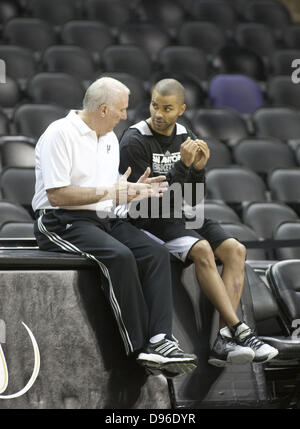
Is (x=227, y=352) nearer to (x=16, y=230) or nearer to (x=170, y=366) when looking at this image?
(x=170, y=366)

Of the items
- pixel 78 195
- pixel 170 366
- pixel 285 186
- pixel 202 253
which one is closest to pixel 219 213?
pixel 285 186

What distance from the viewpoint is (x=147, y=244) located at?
3.07 meters

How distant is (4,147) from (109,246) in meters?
2.63

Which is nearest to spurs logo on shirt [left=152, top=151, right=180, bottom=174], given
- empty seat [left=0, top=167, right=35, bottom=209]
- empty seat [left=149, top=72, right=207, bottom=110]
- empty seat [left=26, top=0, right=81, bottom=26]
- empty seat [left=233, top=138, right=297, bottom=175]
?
empty seat [left=0, top=167, right=35, bottom=209]

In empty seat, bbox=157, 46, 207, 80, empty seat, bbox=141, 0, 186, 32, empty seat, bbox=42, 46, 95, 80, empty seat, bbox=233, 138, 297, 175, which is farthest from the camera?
empty seat, bbox=141, 0, 186, 32

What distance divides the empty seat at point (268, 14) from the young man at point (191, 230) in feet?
17.9

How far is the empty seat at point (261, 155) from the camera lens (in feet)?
20.0

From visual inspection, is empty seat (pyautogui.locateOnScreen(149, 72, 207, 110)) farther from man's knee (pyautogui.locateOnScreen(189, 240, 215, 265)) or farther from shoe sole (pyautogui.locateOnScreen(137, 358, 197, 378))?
shoe sole (pyautogui.locateOnScreen(137, 358, 197, 378))

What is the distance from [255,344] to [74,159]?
0.99m

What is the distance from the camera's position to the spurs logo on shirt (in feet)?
10.9

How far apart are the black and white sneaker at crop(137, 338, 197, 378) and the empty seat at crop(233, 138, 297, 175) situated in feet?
10.9

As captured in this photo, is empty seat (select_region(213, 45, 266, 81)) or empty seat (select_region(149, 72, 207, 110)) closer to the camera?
empty seat (select_region(149, 72, 207, 110))

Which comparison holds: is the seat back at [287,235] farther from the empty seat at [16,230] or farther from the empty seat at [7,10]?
the empty seat at [7,10]

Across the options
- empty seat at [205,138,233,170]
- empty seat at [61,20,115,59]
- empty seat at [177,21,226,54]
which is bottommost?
empty seat at [205,138,233,170]
